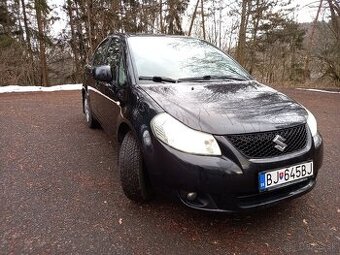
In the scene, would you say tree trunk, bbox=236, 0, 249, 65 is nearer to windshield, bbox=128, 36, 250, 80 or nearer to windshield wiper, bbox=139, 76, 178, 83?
windshield, bbox=128, 36, 250, 80

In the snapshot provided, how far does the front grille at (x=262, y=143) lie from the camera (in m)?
2.26

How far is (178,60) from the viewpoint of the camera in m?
3.49

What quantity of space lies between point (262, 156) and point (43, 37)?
16638 millimetres

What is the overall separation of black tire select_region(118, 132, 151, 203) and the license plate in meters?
0.95

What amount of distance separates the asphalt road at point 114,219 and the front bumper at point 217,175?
0.33 m

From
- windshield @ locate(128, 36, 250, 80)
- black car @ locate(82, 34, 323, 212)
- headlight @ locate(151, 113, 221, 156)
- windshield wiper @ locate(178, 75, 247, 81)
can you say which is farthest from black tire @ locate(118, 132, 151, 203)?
windshield wiper @ locate(178, 75, 247, 81)

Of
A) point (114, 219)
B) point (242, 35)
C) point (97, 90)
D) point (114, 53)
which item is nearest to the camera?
point (114, 219)

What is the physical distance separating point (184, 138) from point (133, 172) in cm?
60

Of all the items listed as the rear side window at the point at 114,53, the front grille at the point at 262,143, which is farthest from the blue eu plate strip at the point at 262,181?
the rear side window at the point at 114,53

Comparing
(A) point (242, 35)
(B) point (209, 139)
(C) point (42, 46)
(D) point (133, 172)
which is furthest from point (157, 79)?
(C) point (42, 46)

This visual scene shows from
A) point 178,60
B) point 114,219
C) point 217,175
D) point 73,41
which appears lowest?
point 114,219

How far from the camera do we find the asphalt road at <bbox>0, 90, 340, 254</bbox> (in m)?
2.38

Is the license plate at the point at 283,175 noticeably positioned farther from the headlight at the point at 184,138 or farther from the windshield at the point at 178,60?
the windshield at the point at 178,60

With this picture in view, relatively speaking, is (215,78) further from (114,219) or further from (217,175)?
(114,219)
